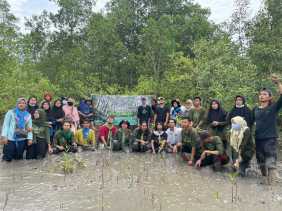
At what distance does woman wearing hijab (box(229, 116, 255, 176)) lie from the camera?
8.07 metres

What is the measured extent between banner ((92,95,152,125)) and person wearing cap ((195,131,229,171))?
6195mm

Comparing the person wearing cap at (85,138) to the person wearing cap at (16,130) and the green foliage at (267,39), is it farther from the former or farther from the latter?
the green foliage at (267,39)

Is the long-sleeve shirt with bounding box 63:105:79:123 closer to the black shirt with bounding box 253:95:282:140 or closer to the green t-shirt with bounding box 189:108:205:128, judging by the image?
the green t-shirt with bounding box 189:108:205:128

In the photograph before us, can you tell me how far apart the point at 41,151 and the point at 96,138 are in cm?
228

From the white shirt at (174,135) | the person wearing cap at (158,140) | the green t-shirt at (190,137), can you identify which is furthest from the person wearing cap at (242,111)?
the person wearing cap at (158,140)

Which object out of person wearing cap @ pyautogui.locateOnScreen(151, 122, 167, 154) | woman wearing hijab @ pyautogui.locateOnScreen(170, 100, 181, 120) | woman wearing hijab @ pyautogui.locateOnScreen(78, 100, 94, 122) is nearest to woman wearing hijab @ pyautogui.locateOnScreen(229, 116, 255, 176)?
person wearing cap @ pyautogui.locateOnScreen(151, 122, 167, 154)

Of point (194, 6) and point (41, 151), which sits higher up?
point (194, 6)

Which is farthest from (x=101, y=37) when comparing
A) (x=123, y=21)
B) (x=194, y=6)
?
(x=194, y=6)

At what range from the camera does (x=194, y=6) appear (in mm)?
34062

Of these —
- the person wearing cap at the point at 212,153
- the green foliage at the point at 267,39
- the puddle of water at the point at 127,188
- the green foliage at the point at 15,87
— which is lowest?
the puddle of water at the point at 127,188

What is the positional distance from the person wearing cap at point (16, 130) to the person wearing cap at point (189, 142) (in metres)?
3.70

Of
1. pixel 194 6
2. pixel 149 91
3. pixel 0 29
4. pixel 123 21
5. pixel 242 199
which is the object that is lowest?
pixel 242 199

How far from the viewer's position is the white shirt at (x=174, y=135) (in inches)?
416

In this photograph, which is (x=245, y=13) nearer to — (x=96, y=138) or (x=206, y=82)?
(x=206, y=82)
